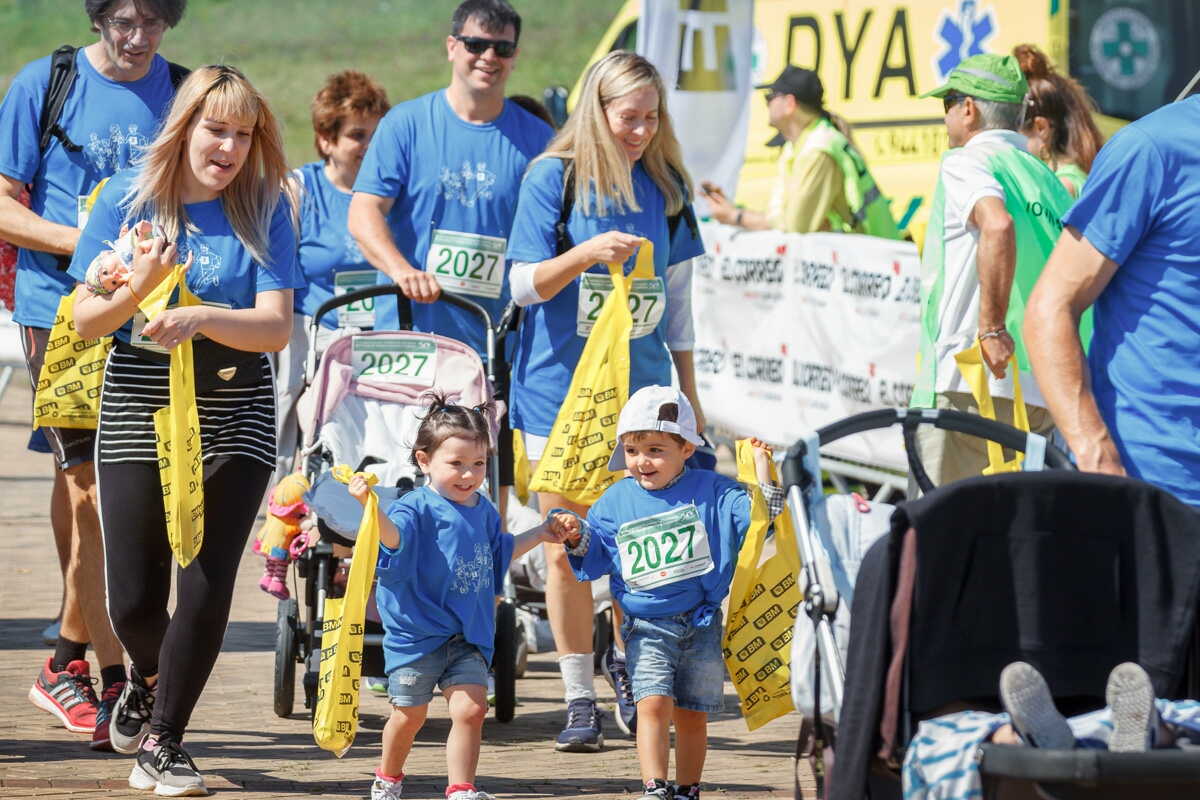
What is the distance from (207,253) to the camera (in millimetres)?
4930

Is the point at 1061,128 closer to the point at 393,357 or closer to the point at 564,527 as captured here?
the point at 393,357

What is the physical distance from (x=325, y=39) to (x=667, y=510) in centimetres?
3650

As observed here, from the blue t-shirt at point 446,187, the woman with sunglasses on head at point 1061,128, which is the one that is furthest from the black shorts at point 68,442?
the woman with sunglasses on head at point 1061,128

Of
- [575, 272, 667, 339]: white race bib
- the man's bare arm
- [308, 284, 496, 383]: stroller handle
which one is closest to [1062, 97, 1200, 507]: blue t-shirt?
the man's bare arm

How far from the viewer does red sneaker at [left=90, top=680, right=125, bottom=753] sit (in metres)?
5.36

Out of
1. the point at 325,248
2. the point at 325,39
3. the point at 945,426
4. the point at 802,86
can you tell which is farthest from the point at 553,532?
the point at 325,39

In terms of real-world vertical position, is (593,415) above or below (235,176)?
below

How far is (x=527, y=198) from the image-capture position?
5.84 m

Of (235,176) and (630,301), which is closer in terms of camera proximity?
(235,176)

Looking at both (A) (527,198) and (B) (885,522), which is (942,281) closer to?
(A) (527,198)

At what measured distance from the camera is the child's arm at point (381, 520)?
4516 millimetres

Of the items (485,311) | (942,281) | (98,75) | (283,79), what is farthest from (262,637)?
(283,79)

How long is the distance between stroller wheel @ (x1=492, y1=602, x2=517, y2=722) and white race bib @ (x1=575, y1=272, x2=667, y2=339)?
0.99 m

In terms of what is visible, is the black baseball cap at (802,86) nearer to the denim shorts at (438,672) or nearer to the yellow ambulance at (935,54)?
the yellow ambulance at (935,54)
